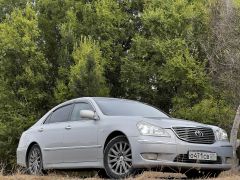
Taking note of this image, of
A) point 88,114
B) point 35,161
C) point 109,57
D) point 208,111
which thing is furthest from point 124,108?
point 109,57

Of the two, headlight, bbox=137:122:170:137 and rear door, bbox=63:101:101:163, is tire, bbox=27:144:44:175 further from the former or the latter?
headlight, bbox=137:122:170:137

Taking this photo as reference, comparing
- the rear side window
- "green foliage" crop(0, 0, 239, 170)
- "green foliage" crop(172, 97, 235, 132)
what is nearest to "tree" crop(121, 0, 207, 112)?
"green foliage" crop(0, 0, 239, 170)

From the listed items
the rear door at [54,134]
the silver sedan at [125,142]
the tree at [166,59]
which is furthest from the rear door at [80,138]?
the tree at [166,59]

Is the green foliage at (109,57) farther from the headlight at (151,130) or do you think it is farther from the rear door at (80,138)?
the headlight at (151,130)

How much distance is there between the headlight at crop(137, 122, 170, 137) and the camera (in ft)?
27.2

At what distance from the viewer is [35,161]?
10.6m

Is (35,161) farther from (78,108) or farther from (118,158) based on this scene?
(118,158)

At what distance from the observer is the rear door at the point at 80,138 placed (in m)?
9.12

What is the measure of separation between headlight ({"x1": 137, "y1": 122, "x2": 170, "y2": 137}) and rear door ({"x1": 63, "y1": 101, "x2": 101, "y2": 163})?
1.01 meters

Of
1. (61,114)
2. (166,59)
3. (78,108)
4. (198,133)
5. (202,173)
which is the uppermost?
(166,59)

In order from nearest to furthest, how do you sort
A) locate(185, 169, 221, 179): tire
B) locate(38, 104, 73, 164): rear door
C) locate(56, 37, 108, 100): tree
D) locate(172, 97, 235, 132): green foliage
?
locate(185, 169, 221, 179): tire, locate(38, 104, 73, 164): rear door, locate(56, 37, 108, 100): tree, locate(172, 97, 235, 132): green foliage

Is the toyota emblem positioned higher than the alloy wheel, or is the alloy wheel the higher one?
the toyota emblem

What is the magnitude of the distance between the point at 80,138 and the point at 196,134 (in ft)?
6.99

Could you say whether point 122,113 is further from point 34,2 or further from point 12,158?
point 34,2
